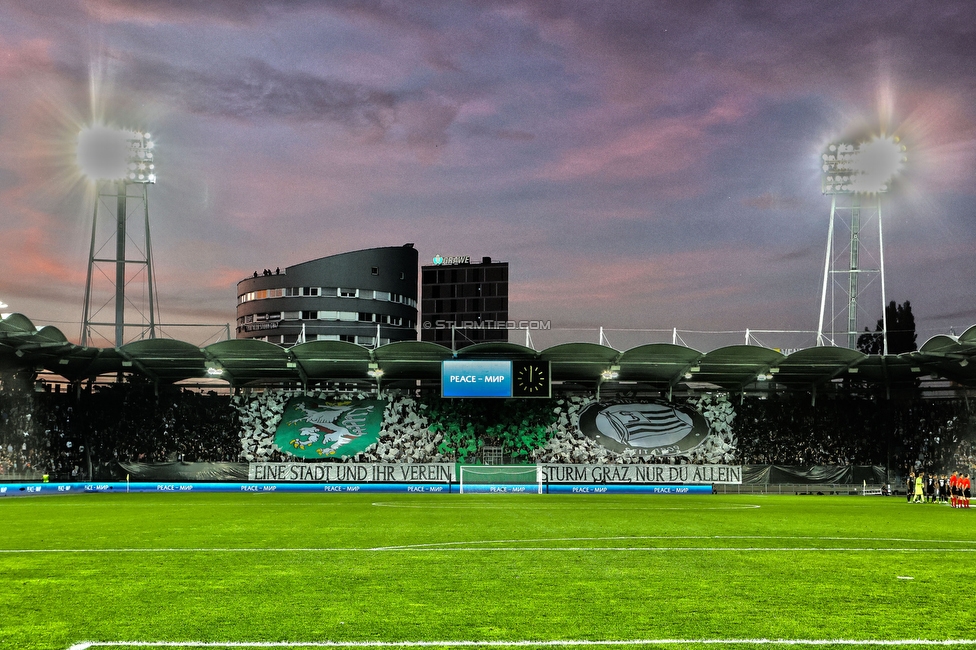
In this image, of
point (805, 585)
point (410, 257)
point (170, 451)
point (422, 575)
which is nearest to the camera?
point (805, 585)

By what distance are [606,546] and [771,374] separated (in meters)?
35.8

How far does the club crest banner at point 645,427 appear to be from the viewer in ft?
160

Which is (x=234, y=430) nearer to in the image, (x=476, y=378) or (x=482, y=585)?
(x=476, y=378)

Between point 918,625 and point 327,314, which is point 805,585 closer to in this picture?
point 918,625

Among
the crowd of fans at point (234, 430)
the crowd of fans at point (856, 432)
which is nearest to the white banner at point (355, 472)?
the crowd of fans at point (234, 430)

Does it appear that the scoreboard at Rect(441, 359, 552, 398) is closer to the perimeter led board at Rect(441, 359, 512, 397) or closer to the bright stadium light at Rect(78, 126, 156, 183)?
the perimeter led board at Rect(441, 359, 512, 397)

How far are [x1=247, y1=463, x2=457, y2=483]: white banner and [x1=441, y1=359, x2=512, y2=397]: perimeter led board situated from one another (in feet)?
13.7

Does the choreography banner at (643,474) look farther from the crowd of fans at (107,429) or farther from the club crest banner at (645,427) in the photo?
the crowd of fans at (107,429)

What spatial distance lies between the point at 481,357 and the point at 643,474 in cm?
1092

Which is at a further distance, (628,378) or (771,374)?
(628,378)

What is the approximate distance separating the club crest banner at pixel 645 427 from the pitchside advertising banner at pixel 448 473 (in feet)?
13.0

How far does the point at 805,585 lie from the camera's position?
10.3 m

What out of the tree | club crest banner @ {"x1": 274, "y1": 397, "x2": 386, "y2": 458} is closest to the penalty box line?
club crest banner @ {"x1": 274, "y1": 397, "x2": 386, "y2": 458}

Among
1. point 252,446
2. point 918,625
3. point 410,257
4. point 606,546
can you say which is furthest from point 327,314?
point 918,625
